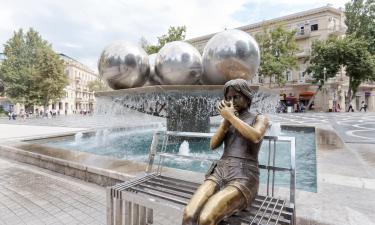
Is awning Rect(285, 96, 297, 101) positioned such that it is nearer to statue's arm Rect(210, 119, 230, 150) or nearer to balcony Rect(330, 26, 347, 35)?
balcony Rect(330, 26, 347, 35)

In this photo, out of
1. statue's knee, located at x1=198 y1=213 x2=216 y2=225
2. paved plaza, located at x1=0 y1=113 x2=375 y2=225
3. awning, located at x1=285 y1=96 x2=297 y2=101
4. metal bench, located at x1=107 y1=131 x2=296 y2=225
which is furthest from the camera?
awning, located at x1=285 y1=96 x2=297 y2=101

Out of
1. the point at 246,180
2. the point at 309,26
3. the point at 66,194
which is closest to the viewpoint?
the point at 246,180

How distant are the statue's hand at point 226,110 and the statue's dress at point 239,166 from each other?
20cm

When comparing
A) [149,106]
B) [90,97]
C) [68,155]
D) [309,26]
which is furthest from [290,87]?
[90,97]

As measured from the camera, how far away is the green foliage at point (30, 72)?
127ft

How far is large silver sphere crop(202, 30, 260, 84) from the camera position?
630 cm

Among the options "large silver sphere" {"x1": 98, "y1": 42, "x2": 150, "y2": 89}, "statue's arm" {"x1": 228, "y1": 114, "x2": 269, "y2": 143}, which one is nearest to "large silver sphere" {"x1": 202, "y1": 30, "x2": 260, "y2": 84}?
"large silver sphere" {"x1": 98, "y1": 42, "x2": 150, "y2": 89}

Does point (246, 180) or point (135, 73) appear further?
point (135, 73)

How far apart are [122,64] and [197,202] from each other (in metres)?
5.63

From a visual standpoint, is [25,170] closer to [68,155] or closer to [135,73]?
[68,155]

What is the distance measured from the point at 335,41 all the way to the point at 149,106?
1407 inches

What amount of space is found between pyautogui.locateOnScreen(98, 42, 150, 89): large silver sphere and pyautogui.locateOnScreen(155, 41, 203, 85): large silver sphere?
0.61 meters

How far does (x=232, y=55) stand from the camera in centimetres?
629

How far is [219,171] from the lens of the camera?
2.29 metres
